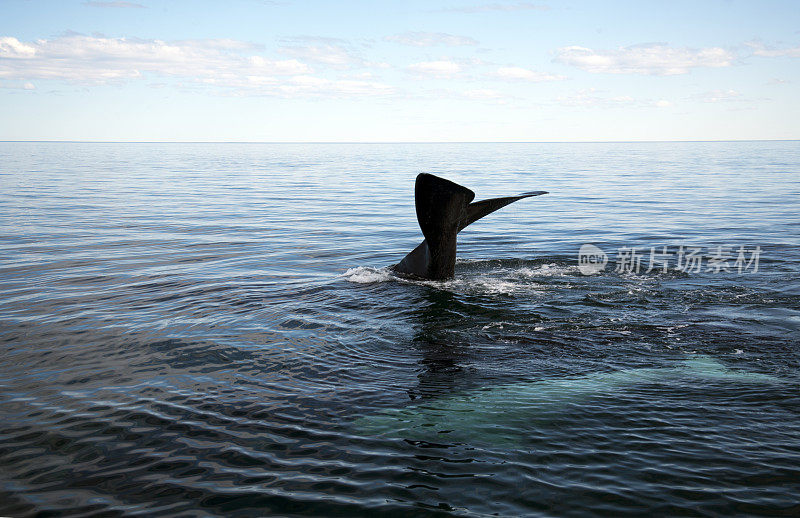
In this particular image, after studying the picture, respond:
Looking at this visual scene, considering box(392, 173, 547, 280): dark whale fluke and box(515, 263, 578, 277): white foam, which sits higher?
box(392, 173, 547, 280): dark whale fluke

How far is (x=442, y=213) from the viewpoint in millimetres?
11844

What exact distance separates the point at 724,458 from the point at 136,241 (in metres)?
18.9

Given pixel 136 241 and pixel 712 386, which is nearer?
pixel 712 386

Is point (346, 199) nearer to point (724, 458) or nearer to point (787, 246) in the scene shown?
point (787, 246)

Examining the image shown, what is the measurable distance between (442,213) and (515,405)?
18.3ft

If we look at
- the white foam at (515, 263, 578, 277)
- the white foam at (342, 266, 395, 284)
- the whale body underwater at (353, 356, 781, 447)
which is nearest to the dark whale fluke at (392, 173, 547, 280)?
the white foam at (342, 266, 395, 284)

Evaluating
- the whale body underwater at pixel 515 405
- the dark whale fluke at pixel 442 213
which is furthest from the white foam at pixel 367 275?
the whale body underwater at pixel 515 405

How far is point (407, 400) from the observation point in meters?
7.16

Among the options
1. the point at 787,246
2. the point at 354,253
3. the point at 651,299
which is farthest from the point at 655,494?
the point at 787,246

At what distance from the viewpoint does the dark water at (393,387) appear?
5.36 m

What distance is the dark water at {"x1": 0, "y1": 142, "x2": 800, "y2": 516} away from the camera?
5363 mm

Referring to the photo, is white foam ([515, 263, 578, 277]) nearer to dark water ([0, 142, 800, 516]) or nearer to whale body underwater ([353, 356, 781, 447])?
dark water ([0, 142, 800, 516])

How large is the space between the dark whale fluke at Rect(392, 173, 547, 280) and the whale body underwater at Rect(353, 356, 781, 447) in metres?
4.14

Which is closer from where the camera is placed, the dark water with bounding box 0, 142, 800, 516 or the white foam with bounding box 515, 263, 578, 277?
the dark water with bounding box 0, 142, 800, 516
